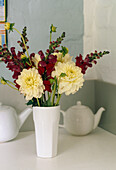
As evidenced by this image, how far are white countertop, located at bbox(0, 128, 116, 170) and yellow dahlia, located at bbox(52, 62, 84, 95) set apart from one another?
0.29 m

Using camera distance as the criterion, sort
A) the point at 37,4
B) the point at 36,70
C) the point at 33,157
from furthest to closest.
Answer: the point at 37,4
the point at 33,157
the point at 36,70

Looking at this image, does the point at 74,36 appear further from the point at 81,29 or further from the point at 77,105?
the point at 77,105

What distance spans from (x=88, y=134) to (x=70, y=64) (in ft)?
1.76

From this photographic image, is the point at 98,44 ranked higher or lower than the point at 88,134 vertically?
higher

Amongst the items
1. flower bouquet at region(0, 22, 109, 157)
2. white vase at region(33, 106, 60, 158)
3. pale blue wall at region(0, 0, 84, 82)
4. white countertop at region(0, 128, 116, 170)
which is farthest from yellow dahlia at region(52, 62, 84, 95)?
pale blue wall at region(0, 0, 84, 82)

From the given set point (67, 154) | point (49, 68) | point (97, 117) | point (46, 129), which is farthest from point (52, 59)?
point (97, 117)

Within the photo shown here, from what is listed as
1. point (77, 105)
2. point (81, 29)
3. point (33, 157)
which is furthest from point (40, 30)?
point (33, 157)

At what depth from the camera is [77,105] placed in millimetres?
1557

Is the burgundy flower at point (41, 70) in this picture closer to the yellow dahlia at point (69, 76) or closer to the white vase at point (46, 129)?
the yellow dahlia at point (69, 76)

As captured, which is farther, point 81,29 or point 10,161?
point 81,29

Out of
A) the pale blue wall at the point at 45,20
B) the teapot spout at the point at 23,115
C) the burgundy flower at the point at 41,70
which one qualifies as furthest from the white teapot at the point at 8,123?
the burgundy flower at the point at 41,70

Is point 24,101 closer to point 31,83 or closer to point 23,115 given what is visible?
point 23,115

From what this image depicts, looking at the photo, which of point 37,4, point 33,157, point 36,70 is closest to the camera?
A: point 36,70

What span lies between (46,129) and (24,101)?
38cm
